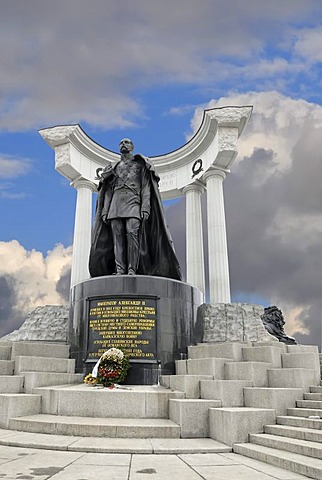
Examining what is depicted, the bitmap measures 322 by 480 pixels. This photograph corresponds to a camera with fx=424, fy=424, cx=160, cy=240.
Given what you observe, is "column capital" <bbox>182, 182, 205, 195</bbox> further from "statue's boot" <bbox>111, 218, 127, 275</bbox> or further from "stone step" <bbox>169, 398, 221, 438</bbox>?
"stone step" <bbox>169, 398, 221, 438</bbox>

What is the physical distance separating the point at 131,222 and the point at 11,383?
20.1ft

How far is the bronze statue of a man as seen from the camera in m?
14.0

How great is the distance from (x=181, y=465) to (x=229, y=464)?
0.70 m

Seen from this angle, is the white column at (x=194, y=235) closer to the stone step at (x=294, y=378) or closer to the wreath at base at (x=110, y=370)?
the wreath at base at (x=110, y=370)

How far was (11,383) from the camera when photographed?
9891mm

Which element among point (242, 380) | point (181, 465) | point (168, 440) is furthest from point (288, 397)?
point (181, 465)

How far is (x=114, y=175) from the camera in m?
14.5

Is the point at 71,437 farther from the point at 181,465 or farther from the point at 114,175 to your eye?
the point at 114,175

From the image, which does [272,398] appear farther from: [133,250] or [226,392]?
[133,250]

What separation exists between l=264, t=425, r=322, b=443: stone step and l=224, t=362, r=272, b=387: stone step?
2.13 m

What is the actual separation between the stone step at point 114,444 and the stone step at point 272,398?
1431 mm

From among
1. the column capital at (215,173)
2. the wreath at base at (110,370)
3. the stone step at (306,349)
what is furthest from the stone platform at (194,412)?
the column capital at (215,173)

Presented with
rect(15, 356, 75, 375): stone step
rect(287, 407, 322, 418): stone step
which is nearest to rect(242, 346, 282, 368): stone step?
rect(287, 407, 322, 418): stone step

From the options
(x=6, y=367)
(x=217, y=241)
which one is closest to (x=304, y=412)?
(x=6, y=367)
